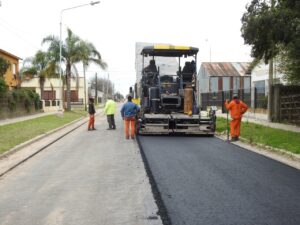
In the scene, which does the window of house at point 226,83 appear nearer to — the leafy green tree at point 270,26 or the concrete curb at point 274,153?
the leafy green tree at point 270,26

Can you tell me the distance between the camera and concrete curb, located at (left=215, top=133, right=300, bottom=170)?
40.7ft

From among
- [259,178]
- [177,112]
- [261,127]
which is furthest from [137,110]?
[259,178]

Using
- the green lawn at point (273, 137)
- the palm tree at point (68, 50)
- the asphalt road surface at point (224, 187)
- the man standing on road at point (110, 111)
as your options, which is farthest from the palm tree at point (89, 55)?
the asphalt road surface at point (224, 187)

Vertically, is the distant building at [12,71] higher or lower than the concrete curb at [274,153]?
higher

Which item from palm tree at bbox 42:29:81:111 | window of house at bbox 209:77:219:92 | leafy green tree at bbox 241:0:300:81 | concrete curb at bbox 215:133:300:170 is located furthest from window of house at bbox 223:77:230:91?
concrete curb at bbox 215:133:300:170

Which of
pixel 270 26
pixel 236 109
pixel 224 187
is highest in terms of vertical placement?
pixel 270 26

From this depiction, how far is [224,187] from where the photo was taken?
871 centimetres

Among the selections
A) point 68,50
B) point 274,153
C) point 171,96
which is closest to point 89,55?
point 68,50

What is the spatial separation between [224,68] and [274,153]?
5483cm

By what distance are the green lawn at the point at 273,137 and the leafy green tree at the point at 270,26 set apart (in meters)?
2.88

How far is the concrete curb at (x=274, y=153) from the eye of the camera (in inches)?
488

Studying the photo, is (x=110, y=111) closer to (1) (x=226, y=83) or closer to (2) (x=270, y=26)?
(2) (x=270, y=26)

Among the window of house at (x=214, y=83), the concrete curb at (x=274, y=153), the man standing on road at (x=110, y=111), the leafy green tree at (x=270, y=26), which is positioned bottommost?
the concrete curb at (x=274, y=153)

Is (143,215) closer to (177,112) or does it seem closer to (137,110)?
(137,110)
